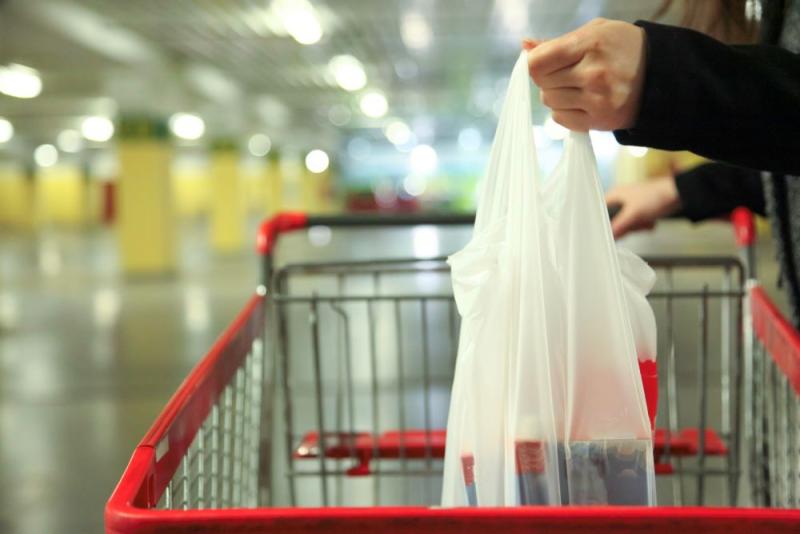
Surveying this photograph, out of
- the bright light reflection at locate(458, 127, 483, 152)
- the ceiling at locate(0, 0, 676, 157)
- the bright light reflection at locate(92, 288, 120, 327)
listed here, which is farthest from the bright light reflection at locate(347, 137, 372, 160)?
the bright light reflection at locate(92, 288, 120, 327)

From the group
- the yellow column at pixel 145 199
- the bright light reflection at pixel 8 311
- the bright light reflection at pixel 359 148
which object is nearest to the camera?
the bright light reflection at pixel 8 311

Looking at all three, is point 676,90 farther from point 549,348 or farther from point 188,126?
point 188,126

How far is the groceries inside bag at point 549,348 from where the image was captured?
1016 mm

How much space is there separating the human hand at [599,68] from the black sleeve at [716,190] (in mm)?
954

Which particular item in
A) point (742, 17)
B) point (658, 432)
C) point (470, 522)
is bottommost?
point (658, 432)

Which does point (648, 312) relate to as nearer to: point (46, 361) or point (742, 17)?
point (742, 17)

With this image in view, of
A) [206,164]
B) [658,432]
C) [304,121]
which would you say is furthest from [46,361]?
[206,164]

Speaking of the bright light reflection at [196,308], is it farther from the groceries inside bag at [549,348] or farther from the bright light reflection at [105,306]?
the groceries inside bag at [549,348]

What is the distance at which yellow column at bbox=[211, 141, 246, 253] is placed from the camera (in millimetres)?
22719

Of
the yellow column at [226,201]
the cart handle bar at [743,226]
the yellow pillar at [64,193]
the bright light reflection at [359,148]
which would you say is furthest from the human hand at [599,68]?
the yellow pillar at [64,193]

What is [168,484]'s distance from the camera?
104 cm

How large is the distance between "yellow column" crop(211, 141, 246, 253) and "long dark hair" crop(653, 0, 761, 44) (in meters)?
21.3

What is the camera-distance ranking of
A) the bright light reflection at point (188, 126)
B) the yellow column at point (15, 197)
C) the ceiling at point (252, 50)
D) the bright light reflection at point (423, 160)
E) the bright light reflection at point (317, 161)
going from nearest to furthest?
the ceiling at point (252, 50) < the bright light reflection at point (188, 126) < the bright light reflection at point (317, 161) < the yellow column at point (15, 197) < the bright light reflection at point (423, 160)

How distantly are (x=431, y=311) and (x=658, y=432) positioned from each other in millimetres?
7195
